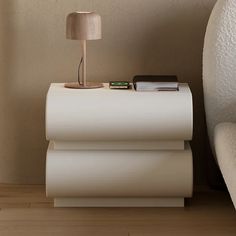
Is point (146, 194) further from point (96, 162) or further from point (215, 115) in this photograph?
point (215, 115)

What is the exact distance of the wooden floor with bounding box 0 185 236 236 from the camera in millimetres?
2281

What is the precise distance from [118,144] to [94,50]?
0.58 metres

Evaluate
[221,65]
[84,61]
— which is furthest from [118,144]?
[221,65]

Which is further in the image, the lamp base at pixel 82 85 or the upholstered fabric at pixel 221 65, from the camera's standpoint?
the lamp base at pixel 82 85

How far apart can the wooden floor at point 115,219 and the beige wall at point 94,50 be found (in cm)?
36

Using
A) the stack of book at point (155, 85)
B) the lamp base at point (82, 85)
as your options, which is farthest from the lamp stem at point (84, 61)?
the stack of book at point (155, 85)

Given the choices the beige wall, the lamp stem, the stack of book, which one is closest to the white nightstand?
the stack of book

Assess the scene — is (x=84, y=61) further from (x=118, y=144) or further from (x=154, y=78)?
(x=118, y=144)

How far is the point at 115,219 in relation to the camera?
7.93 feet

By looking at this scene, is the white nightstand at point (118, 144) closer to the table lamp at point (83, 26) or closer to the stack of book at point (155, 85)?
the stack of book at point (155, 85)

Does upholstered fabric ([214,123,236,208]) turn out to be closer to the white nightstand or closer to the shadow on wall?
the white nightstand

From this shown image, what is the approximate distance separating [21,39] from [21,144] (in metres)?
0.51

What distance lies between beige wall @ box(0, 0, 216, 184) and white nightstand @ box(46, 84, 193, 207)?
35 centimetres

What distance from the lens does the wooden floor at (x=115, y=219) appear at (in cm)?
228
